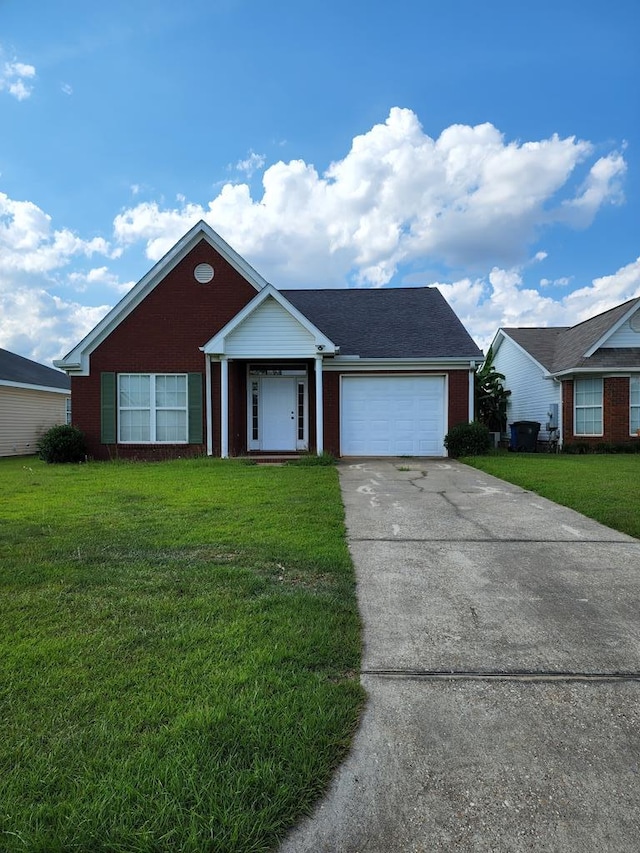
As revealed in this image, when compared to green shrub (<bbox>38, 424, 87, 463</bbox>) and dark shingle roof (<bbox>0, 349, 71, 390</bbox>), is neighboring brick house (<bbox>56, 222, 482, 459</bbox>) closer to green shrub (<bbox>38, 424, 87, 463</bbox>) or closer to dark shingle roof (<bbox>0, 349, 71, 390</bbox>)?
green shrub (<bbox>38, 424, 87, 463</bbox>)

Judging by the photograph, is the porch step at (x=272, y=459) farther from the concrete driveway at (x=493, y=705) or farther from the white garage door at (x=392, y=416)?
the concrete driveway at (x=493, y=705)

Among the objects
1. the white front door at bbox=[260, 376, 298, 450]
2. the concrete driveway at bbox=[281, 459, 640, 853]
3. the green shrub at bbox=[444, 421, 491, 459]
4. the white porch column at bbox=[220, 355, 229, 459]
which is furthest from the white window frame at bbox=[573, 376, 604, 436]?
the concrete driveway at bbox=[281, 459, 640, 853]

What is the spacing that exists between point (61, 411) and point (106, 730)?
74.4ft

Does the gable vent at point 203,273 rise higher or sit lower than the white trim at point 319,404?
higher

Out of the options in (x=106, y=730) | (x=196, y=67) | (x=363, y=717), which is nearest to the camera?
(x=106, y=730)

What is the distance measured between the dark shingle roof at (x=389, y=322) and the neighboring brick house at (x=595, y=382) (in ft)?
15.9

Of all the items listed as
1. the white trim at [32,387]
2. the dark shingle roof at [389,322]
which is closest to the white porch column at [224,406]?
the dark shingle roof at [389,322]

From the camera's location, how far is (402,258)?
20344 mm

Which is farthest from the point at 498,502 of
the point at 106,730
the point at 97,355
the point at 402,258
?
the point at 402,258

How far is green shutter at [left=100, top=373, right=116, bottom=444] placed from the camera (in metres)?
13.5

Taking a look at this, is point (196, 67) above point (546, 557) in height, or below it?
above

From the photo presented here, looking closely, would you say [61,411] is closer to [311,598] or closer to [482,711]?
[311,598]

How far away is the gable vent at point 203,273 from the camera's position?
1358 centimetres

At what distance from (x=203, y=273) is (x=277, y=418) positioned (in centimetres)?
464
